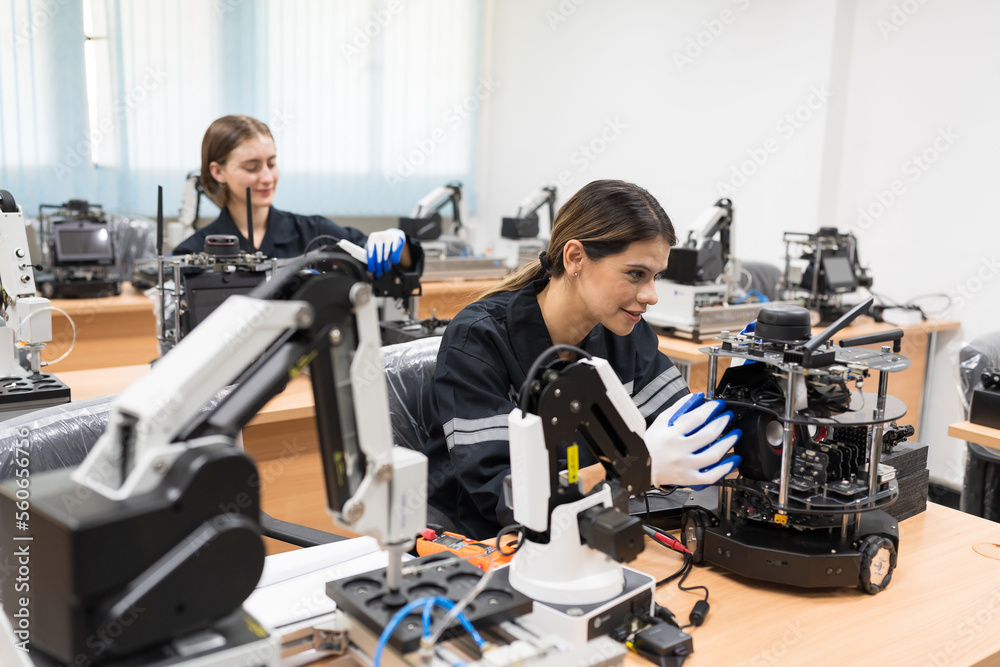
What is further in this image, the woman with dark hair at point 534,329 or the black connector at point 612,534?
the woman with dark hair at point 534,329

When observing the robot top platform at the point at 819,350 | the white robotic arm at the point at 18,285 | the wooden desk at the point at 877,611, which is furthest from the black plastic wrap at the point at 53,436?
the robot top platform at the point at 819,350

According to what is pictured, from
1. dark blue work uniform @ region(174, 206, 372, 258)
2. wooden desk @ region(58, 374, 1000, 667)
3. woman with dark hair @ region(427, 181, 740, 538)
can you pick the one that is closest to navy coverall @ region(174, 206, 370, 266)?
dark blue work uniform @ region(174, 206, 372, 258)

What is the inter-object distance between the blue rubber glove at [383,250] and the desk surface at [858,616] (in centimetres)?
147

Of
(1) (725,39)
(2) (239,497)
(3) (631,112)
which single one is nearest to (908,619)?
(2) (239,497)

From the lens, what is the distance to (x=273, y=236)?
3.19 m

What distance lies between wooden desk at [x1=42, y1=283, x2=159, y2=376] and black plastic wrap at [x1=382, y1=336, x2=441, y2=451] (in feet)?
6.88

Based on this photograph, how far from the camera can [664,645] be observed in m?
1.03

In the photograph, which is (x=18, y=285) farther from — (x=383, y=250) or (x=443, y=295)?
(x=443, y=295)

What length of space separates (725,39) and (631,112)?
0.77m

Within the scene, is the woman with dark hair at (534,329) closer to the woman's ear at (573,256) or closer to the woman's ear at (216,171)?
the woman's ear at (573,256)

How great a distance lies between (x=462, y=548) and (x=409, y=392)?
54cm

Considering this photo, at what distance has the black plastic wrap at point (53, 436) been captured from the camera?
1270 mm

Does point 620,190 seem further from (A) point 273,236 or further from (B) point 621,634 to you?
(A) point 273,236

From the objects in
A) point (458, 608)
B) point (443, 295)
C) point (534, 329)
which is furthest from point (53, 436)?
point (443, 295)
